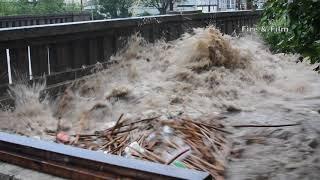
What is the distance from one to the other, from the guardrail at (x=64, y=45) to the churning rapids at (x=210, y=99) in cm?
21

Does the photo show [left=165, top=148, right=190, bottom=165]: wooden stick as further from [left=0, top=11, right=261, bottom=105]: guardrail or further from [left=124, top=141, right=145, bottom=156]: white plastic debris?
[left=0, top=11, right=261, bottom=105]: guardrail

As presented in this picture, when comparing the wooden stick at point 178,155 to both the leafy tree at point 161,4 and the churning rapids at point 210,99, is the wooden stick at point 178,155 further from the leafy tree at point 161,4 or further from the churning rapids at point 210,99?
the leafy tree at point 161,4

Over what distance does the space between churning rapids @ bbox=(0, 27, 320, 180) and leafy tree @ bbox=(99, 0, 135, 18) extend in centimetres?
1461

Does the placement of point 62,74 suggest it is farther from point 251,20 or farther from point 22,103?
point 251,20

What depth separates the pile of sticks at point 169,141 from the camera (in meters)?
4.63

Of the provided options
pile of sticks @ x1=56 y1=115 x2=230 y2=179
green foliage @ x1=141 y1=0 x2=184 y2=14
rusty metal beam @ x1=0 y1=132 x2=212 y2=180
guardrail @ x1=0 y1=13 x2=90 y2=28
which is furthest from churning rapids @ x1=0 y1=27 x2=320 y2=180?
green foliage @ x1=141 y1=0 x2=184 y2=14

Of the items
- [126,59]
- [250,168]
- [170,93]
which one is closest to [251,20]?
[126,59]

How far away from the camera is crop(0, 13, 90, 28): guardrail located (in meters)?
18.2

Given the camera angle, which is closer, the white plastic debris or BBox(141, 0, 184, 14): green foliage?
the white plastic debris

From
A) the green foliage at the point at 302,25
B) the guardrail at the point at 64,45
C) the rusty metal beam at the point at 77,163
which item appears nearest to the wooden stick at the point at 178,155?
the green foliage at the point at 302,25

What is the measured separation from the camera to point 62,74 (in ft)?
23.4

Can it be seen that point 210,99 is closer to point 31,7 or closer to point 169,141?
point 169,141

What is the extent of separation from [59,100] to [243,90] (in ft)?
9.01

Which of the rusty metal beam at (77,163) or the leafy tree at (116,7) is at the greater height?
the leafy tree at (116,7)
